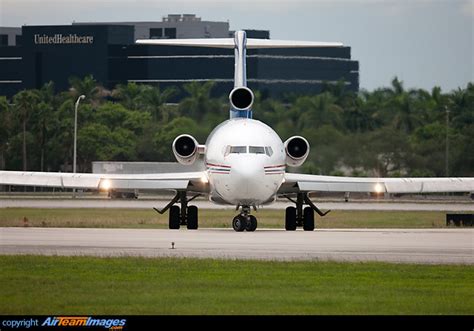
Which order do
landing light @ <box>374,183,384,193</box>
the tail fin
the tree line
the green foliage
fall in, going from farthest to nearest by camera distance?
1. the tree line
2. the tail fin
3. landing light @ <box>374,183,384,193</box>
4. the green foliage

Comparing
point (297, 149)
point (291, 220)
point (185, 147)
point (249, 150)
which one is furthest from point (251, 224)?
point (185, 147)

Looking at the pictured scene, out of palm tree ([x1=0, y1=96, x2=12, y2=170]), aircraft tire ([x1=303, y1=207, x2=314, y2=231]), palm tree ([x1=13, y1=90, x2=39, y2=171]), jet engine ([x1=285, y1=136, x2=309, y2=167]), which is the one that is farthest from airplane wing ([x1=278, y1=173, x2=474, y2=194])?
palm tree ([x1=0, y1=96, x2=12, y2=170])

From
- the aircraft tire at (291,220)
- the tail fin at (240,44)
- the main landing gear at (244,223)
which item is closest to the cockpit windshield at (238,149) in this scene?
the main landing gear at (244,223)

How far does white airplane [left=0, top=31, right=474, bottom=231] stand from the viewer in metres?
39.2

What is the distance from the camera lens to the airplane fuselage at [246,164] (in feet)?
128

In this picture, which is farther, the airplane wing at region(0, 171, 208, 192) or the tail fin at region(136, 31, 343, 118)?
the tail fin at region(136, 31, 343, 118)

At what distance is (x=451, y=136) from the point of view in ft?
A: 245

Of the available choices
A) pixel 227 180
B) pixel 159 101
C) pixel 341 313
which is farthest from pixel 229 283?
pixel 159 101

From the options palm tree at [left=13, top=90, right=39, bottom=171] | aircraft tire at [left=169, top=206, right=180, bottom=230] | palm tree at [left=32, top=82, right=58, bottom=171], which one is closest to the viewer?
aircraft tire at [left=169, top=206, right=180, bottom=230]

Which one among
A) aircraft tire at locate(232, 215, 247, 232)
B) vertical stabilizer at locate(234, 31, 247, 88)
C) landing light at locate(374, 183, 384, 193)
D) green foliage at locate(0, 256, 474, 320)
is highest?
vertical stabilizer at locate(234, 31, 247, 88)

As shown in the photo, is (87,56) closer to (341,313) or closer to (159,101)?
(159,101)

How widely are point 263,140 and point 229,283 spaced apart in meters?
17.5

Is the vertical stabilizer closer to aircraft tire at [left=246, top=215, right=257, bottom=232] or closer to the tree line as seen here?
aircraft tire at [left=246, top=215, right=257, bottom=232]

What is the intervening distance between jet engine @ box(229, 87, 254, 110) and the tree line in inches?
690
